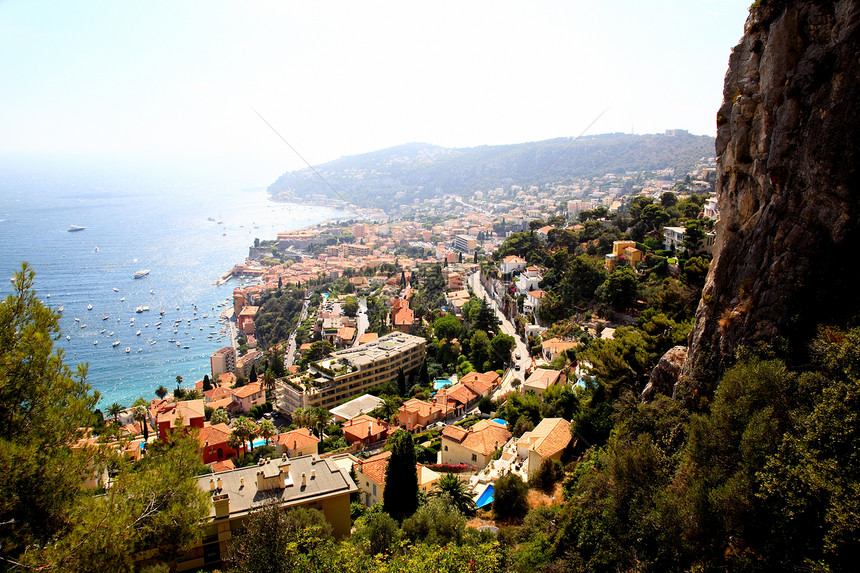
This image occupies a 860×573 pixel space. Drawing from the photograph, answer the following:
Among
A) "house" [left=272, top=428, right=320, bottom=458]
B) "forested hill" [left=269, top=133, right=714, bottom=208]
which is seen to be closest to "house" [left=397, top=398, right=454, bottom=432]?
"house" [left=272, top=428, right=320, bottom=458]

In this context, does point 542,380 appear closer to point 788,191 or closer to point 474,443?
point 474,443

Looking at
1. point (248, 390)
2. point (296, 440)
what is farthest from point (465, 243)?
point (296, 440)

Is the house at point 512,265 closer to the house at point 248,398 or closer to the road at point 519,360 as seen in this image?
the road at point 519,360

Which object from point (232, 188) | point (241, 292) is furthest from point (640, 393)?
point (232, 188)

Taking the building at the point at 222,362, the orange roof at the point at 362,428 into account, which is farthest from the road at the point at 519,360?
the building at the point at 222,362

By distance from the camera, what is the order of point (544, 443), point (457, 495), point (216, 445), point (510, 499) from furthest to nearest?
1. point (216, 445)
2. point (544, 443)
3. point (457, 495)
4. point (510, 499)

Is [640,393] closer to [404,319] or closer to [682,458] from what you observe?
[682,458]

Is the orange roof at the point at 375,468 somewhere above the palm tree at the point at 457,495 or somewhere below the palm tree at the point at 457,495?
below
